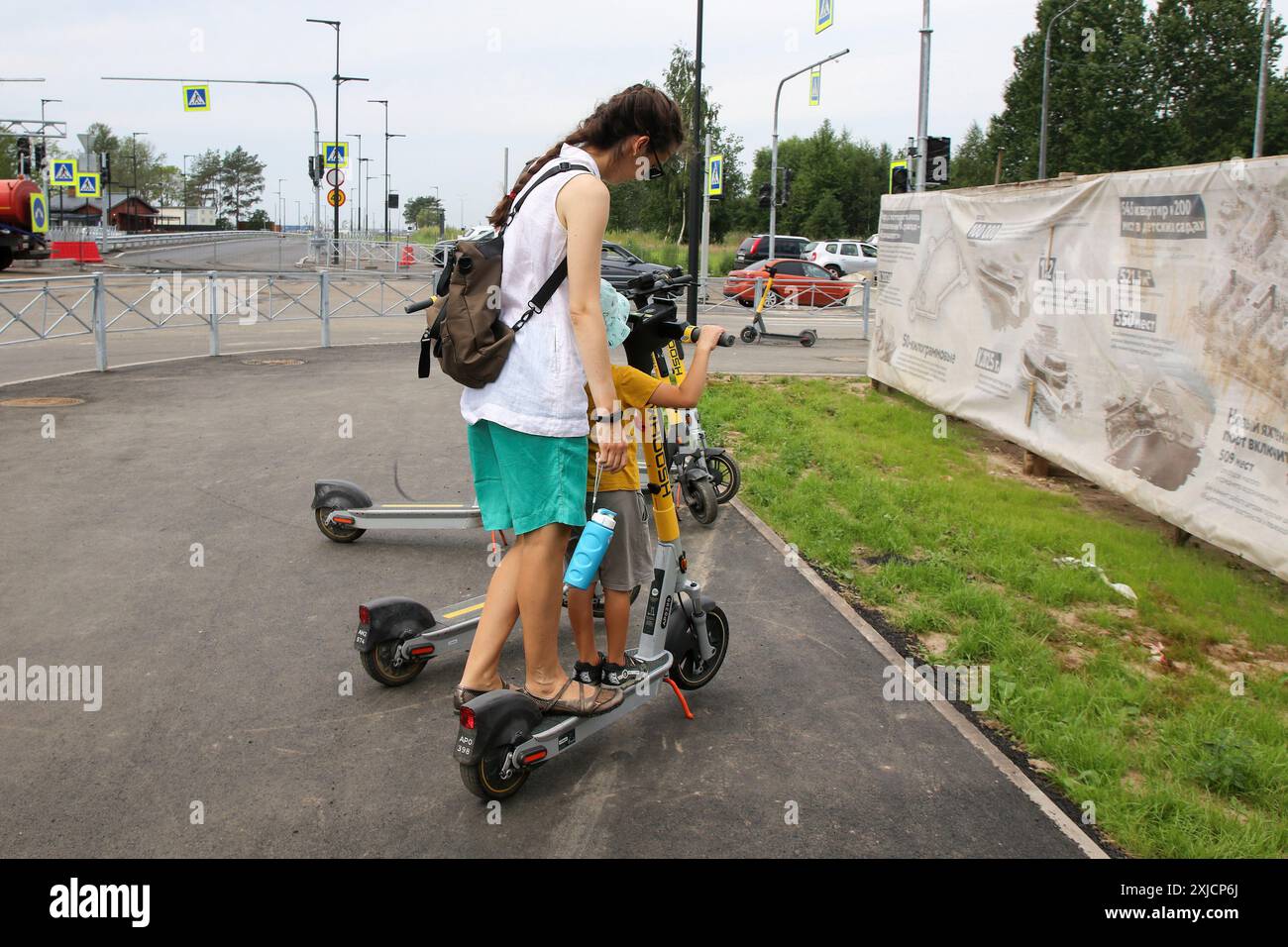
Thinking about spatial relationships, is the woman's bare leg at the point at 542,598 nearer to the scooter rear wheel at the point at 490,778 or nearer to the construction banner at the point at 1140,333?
the scooter rear wheel at the point at 490,778

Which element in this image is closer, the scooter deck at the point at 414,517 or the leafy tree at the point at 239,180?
the scooter deck at the point at 414,517

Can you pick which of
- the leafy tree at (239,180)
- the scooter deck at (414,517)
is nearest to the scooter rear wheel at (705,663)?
the scooter deck at (414,517)

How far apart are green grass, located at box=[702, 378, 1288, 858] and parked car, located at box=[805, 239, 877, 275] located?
3132cm

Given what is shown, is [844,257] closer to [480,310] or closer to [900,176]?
[900,176]

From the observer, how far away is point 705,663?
14.9 ft

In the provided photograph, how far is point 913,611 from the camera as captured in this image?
18.3ft

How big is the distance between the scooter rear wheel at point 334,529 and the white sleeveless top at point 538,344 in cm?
331

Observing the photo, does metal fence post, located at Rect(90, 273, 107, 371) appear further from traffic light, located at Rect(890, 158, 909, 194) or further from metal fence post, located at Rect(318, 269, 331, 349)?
traffic light, located at Rect(890, 158, 909, 194)

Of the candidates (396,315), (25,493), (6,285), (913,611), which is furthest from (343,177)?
(913,611)

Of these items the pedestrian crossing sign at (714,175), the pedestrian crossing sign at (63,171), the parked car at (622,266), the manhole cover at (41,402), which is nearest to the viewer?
the manhole cover at (41,402)

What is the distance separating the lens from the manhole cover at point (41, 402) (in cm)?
1090

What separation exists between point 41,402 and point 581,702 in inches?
Result: 369

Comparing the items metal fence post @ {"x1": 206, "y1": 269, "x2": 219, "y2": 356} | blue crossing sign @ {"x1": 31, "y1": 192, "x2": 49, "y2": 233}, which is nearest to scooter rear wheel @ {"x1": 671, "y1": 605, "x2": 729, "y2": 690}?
blue crossing sign @ {"x1": 31, "y1": 192, "x2": 49, "y2": 233}

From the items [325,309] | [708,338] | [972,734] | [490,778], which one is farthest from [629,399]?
[325,309]
